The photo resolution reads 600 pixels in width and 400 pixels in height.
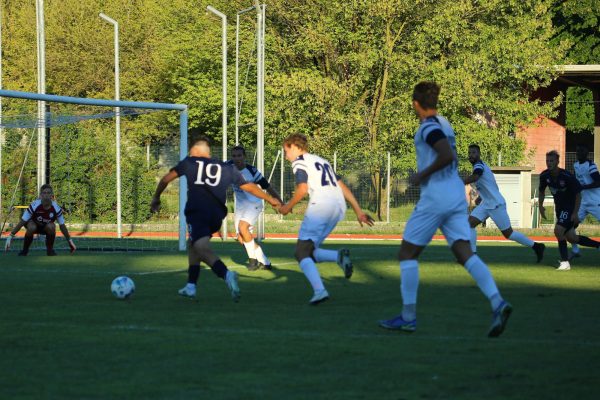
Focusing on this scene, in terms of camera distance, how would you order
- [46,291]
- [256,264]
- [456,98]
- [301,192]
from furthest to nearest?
[456,98]
[256,264]
[46,291]
[301,192]

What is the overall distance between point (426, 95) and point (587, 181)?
12208 mm

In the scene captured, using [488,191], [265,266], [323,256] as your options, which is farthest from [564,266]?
[323,256]

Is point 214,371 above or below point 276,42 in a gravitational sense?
below

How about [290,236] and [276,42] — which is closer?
[290,236]

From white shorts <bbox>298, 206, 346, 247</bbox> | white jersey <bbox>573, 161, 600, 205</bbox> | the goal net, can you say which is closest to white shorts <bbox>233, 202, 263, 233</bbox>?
the goal net

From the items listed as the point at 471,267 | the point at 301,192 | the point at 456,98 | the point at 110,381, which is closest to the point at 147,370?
the point at 110,381

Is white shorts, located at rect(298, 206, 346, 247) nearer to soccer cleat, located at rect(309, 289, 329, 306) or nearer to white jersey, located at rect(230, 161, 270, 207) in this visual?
soccer cleat, located at rect(309, 289, 329, 306)

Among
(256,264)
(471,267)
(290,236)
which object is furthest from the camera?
(290,236)

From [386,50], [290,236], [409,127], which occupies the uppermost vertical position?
[386,50]

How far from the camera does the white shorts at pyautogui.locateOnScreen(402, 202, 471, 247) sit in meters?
9.94

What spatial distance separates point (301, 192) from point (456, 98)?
2908 cm

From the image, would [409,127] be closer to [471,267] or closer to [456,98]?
[456,98]

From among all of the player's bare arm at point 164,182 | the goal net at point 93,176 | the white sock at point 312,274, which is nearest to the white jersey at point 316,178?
the white sock at point 312,274

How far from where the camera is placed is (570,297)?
1344 centimetres
